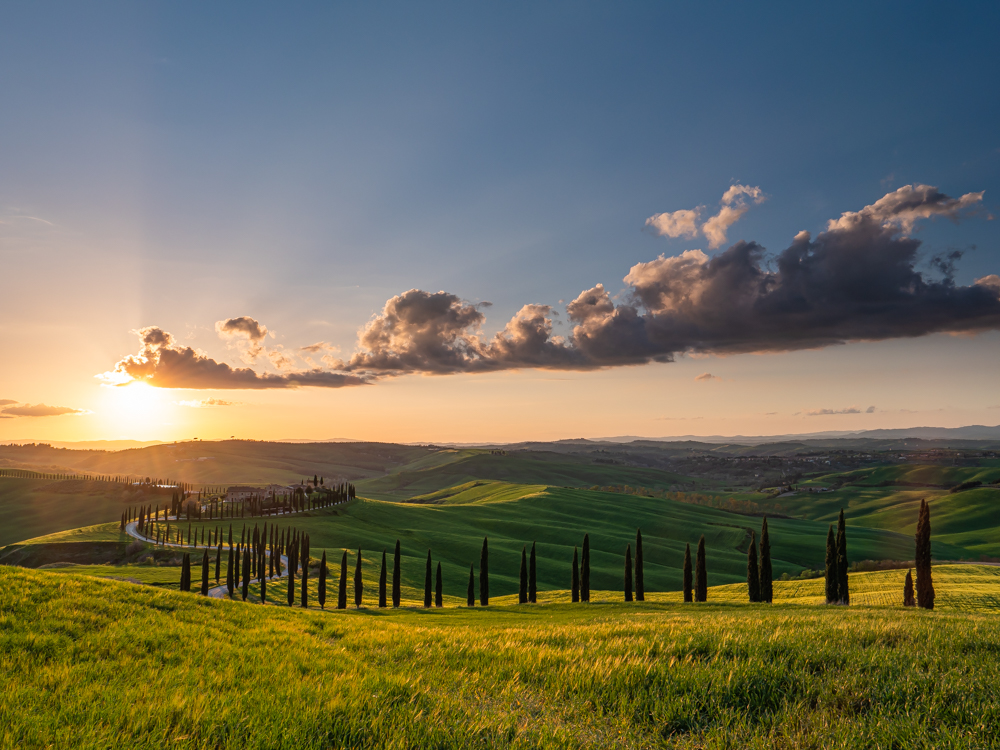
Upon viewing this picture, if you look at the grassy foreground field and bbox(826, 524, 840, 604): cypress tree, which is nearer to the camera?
the grassy foreground field

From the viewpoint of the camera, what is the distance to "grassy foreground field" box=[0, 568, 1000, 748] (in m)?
5.60

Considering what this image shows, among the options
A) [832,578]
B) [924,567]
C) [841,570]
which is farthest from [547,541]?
[924,567]

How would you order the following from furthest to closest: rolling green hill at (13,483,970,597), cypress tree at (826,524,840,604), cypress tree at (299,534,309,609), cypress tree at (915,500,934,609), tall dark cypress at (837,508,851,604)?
rolling green hill at (13,483,970,597) → cypress tree at (299,534,309,609) → cypress tree at (826,524,840,604) → tall dark cypress at (837,508,851,604) → cypress tree at (915,500,934,609)

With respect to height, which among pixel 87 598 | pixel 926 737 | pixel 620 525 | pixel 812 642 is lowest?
pixel 620 525

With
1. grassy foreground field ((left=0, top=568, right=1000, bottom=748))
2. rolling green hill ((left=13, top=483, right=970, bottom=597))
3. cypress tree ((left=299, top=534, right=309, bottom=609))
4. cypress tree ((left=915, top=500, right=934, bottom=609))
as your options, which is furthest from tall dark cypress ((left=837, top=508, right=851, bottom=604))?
cypress tree ((left=299, top=534, right=309, bottom=609))

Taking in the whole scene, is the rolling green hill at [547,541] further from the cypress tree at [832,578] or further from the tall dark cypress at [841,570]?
the tall dark cypress at [841,570]

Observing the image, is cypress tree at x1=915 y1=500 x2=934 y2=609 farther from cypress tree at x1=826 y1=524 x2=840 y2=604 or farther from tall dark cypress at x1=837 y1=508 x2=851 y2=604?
cypress tree at x1=826 y1=524 x2=840 y2=604

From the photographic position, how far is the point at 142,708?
20.2ft

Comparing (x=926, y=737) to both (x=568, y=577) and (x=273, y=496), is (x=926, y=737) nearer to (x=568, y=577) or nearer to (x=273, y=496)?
(x=568, y=577)

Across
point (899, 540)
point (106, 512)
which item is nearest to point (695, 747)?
point (899, 540)

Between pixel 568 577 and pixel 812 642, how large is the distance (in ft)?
395

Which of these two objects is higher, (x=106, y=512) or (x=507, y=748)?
(x=507, y=748)

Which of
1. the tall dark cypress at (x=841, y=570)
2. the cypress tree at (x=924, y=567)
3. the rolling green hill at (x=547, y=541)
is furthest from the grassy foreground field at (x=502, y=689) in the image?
the rolling green hill at (x=547, y=541)

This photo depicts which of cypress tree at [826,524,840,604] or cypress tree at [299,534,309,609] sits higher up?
cypress tree at [826,524,840,604]
